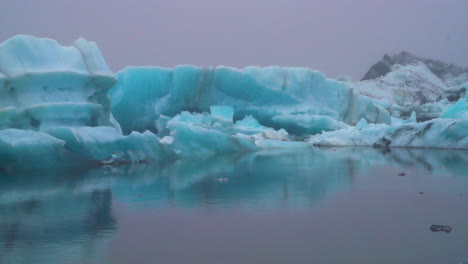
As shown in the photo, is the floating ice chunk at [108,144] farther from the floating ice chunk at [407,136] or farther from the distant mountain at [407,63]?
the distant mountain at [407,63]

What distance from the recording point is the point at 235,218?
4.37 m

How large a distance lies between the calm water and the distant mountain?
105 feet

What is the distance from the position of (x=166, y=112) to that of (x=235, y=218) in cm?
1143

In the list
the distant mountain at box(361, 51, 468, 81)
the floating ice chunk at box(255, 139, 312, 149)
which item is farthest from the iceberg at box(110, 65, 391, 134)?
the distant mountain at box(361, 51, 468, 81)

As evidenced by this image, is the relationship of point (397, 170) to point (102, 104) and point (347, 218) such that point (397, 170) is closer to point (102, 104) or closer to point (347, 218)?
point (347, 218)

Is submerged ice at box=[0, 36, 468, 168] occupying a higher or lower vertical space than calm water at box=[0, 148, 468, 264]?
higher

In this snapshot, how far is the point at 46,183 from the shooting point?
276 inches

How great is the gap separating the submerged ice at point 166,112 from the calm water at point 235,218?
171 centimetres

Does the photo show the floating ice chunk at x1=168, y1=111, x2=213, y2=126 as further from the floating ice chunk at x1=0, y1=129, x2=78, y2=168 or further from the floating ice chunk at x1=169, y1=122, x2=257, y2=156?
the floating ice chunk at x1=0, y1=129, x2=78, y2=168

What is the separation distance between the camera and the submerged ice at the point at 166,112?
9.25 metres

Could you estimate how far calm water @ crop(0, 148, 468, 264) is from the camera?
3260 mm

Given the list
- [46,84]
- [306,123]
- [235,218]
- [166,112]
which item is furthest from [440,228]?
[306,123]

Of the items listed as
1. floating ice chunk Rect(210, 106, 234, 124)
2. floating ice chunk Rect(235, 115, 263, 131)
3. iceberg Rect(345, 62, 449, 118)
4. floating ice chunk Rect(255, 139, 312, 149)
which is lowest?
floating ice chunk Rect(255, 139, 312, 149)

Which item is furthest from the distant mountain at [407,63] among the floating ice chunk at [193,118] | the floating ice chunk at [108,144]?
the floating ice chunk at [108,144]
